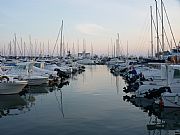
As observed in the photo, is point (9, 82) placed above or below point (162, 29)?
below

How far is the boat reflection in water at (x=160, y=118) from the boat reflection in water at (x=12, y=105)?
8627mm

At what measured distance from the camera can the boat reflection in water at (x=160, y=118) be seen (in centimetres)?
1633

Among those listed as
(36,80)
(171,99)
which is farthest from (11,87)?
(171,99)

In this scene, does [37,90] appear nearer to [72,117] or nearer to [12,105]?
[12,105]

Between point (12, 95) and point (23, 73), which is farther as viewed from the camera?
point (23, 73)

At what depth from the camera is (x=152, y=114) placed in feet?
67.8

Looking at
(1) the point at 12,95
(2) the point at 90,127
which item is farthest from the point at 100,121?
(1) the point at 12,95

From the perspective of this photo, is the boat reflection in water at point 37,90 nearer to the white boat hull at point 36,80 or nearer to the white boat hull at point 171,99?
the white boat hull at point 36,80

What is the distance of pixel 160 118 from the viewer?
63.7 feet

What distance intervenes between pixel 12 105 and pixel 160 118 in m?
11.1

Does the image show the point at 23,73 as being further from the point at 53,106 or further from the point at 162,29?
the point at 162,29

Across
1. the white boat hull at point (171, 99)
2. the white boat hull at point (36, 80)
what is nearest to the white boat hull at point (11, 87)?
the white boat hull at point (36, 80)

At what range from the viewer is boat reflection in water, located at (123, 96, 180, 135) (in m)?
16.3

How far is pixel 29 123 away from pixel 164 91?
11.2 metres
